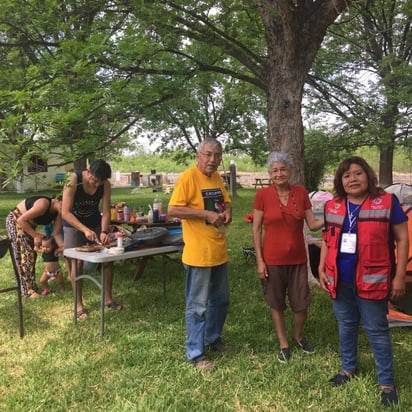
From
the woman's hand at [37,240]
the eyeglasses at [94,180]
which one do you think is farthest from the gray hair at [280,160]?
the woman's hand at [37,240]

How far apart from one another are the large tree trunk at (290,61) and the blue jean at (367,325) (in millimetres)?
2363

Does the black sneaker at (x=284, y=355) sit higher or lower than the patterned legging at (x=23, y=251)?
lower

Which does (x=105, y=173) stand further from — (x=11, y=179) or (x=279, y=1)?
(x=279, y=1)

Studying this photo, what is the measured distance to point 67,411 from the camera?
8.35 feet

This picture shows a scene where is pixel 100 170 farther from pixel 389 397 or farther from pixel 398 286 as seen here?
pixel 389 397

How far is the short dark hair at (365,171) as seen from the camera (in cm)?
251

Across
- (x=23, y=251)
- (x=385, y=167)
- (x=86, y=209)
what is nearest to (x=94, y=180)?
(x=86, y=209)

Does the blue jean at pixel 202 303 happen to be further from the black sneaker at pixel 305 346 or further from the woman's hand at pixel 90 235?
the woman's hand at pixel 90 235

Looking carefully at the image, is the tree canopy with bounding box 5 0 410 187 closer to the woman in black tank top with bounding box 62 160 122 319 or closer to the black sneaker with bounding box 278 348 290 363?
the woman in black tank top with bounding box 62 160 122 319

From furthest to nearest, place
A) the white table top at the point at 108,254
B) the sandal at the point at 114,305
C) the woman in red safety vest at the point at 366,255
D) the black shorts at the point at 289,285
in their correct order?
the sandal at the point at 114,305
the white table top at the point at 108,254
the black shorts at the point at 289,285
the woman in red safety vest at the point at 366,255

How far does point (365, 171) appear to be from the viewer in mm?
2523

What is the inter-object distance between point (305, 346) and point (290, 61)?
307 cm

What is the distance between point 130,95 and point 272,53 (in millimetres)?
1725

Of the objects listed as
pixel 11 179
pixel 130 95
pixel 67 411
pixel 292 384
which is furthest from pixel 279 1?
pixel 67 411
